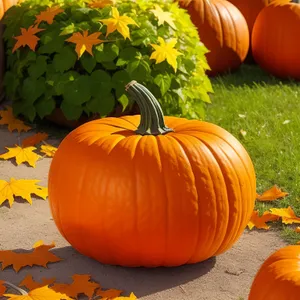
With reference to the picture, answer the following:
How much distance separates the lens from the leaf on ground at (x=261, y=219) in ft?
13.0

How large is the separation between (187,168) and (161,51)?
189 centimetres

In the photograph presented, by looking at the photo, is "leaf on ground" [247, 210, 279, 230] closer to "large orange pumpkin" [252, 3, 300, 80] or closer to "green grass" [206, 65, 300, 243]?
"green grass" [206, 65, 300, 243]

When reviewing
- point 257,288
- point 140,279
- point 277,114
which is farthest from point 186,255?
point 277,114

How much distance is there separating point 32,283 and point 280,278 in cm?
113

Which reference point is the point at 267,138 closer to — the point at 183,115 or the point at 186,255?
the point at 183,115

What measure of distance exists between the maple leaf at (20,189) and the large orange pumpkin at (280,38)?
332 centimetres

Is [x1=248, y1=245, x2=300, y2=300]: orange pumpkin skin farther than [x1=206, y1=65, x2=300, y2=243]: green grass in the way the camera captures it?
No

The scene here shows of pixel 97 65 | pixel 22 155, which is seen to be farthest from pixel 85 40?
pixel 22 155

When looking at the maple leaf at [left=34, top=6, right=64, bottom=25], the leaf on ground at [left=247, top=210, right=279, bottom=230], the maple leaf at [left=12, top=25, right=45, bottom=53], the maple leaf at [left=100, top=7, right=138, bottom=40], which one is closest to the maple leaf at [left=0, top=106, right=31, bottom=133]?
the maple leaf at [left=12, top=25, right=45, bottom=53]

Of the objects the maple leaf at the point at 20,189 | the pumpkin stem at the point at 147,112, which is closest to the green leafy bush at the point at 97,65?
the maple leaf at the point at 20,189

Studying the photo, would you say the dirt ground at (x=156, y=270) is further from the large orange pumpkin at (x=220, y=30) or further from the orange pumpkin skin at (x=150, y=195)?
the large orange pumpkin at (x=220, y=30)

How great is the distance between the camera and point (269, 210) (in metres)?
4.12

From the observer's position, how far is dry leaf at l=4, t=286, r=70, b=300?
3123mm

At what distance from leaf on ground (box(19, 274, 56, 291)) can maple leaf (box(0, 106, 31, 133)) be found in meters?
2.09
